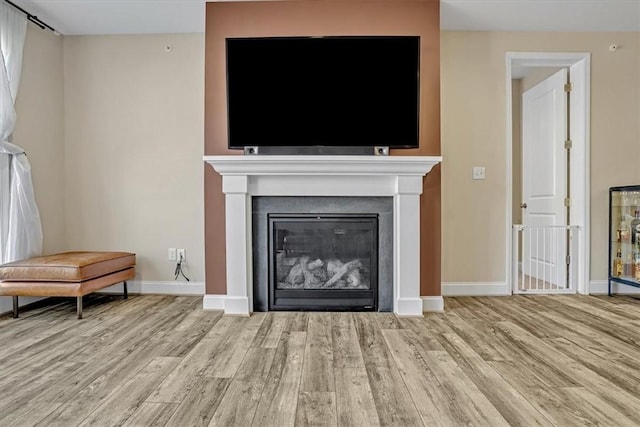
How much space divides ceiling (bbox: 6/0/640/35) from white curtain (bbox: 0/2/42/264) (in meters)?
0.23

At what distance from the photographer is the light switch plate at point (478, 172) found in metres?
3.70

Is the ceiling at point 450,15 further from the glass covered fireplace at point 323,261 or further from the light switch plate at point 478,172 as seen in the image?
the glass covered fireplace at point 323,261

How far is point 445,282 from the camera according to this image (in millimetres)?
3684

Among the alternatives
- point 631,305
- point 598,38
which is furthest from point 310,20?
point 631,305

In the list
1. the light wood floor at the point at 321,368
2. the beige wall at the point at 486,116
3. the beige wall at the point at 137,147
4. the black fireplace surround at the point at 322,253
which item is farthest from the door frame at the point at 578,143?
the beige wall at the point at 137,147

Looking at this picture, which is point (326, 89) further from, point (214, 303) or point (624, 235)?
point (624, 235)

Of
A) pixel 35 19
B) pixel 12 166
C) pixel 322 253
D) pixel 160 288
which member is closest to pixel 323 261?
pixel 322 253

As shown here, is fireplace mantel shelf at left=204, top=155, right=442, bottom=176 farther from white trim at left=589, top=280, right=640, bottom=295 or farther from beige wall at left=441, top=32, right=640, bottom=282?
white trim at left=589, top=280, right=640, bottom=295

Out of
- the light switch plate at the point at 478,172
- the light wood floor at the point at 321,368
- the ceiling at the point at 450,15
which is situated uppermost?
the ceiling at the point at 450,15

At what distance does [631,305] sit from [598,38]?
2430 millimetres

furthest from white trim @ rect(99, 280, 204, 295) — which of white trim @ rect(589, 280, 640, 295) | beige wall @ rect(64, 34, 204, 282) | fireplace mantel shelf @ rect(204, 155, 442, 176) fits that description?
white trim @ rect(589, 280, 640, 295)

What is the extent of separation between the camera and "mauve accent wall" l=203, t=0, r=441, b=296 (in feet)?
10.4

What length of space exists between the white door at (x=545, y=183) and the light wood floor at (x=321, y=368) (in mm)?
951

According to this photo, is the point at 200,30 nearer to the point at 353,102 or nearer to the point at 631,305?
the point at 353,102
